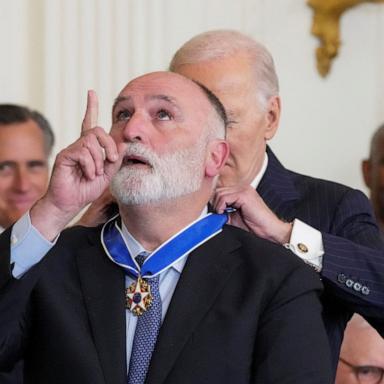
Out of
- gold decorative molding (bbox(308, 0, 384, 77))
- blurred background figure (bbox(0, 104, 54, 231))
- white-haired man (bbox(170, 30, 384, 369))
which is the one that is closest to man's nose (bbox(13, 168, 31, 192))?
blurred background figure (bbox(0, 104, 54, 231))

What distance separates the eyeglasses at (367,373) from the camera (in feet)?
12.0

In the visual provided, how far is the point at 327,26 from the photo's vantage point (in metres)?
5.11

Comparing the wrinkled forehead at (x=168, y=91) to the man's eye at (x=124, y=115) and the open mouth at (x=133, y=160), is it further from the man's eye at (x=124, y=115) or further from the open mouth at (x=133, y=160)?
the open mouth at (x=133, y=160)

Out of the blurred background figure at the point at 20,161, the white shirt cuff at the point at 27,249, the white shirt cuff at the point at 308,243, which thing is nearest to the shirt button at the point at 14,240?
the white shirt cuff at the point at 27,249

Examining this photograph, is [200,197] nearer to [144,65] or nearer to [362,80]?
[144,65]

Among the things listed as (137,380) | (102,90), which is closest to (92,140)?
(137,380)

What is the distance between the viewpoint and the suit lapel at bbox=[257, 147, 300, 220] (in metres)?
3.03

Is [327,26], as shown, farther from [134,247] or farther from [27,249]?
[27,249]

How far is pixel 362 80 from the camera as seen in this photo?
5199 mm

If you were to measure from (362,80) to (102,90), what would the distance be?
3.56ft

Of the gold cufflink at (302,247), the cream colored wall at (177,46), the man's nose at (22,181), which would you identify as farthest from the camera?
the cream colored wall at (177,46)

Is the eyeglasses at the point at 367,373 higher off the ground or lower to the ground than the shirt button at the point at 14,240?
lower

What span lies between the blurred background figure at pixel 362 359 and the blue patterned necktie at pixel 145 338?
1203mm

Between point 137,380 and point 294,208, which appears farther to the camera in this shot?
point 294,208
